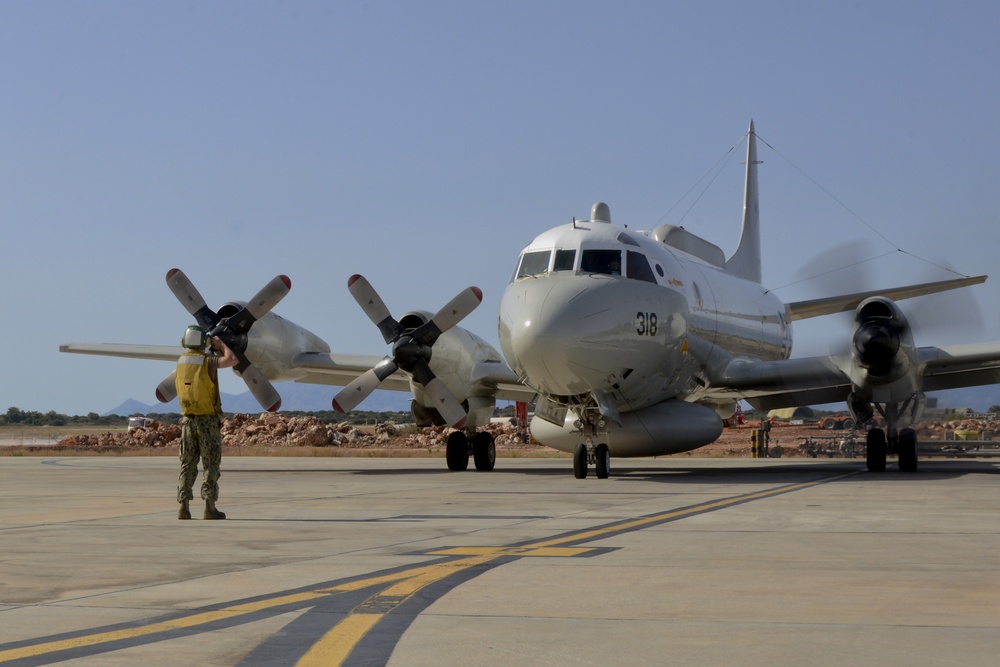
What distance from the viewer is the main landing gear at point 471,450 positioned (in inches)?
969

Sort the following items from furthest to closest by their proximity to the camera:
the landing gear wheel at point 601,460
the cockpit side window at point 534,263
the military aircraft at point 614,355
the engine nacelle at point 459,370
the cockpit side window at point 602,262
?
the engine nacelle at point 459,370
the cockpit side window at point 534,263
the cockpit side window at point 602,262
the landing gear wheel at point 601,460
the military aircraft at point 614,355

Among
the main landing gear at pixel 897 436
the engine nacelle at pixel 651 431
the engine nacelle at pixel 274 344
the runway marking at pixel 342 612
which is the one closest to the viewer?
the runway marking at pixel 342 612

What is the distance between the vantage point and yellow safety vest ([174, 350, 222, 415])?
11742 mm

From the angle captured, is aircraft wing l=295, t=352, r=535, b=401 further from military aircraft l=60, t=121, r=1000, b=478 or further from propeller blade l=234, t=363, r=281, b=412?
propeller blade l=234, t=363, r=281, b=412

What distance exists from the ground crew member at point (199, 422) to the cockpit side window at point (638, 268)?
9388mm

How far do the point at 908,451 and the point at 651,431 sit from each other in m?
6.04

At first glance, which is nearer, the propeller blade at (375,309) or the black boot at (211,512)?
the black boot at (211,512)

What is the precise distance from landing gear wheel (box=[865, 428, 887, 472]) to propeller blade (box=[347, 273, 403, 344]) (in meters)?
9.33

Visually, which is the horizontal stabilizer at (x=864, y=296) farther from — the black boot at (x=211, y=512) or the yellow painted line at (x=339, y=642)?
the yellow painted line at (x=339, y=642)

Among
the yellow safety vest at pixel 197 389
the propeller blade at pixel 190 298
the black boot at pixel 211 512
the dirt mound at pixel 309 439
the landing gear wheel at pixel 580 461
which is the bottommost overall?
the black boot at pixel 211 512

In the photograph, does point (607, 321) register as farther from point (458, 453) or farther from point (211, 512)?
point (211, 512)

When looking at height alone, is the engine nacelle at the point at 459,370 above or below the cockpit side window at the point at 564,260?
below

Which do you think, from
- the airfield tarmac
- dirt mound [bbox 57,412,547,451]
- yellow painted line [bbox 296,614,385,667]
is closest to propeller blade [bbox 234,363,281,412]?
the airfield tarmac

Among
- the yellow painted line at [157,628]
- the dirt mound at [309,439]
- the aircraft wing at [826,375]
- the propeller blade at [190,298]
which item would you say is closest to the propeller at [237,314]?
the propeller blade at [190,298]
